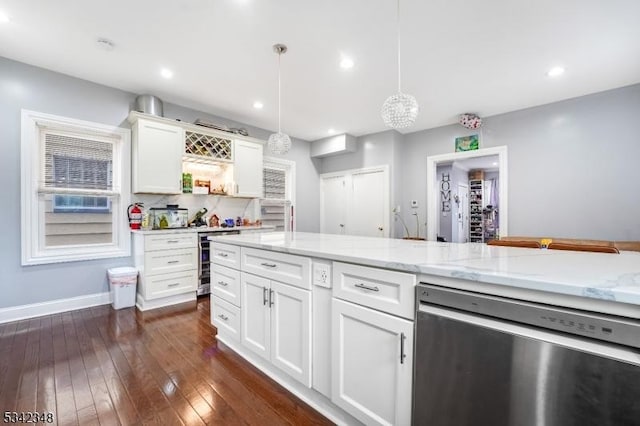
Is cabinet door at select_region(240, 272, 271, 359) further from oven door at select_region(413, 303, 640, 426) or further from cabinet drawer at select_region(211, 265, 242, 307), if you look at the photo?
oven door at select_region(413, 303, 640, 426)

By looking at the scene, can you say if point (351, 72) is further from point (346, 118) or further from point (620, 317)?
point (620, 317)

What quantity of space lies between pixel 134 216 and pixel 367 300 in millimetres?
3397

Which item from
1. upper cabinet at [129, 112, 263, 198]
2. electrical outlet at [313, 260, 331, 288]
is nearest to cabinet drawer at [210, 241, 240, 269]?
electrical outlet at [313, 260, 331, 288]

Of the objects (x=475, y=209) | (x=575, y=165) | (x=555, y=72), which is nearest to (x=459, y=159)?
(x=575, y=165)

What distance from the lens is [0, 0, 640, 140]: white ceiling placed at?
215cm

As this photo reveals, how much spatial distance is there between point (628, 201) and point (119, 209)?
623 centimetres

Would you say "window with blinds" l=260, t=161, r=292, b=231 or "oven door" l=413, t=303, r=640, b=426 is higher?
"window with blinds" l=260, t=161, r=292, b=231

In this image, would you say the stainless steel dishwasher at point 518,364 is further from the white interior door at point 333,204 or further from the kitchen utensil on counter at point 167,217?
the white interior door at point 333,204

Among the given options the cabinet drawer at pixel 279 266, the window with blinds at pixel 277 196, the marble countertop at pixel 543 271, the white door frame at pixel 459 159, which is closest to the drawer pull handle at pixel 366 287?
the marble countertop at pixel 543 271

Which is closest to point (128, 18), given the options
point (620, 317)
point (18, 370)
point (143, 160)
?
point (143, 160)

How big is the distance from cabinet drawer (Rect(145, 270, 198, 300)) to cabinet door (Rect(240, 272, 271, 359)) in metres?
1.82

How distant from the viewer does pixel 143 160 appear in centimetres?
345

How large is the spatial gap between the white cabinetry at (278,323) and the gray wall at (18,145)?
2.52m

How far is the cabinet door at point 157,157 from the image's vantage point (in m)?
3.43
